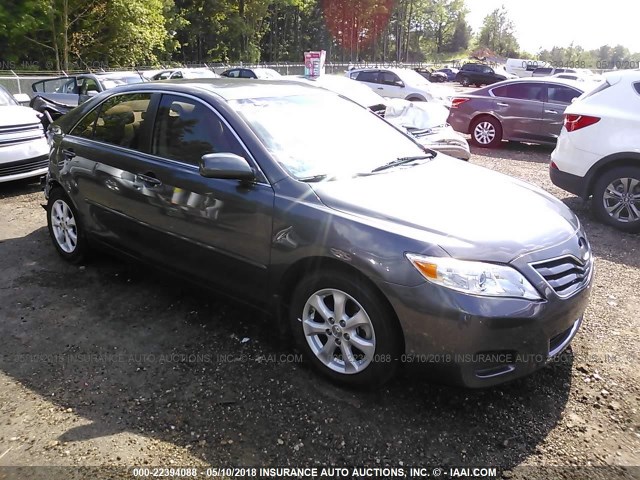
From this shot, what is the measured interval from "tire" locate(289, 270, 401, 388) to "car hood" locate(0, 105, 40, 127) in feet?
21.4

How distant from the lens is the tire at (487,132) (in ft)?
37.8

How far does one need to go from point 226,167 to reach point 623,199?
16.7 feet

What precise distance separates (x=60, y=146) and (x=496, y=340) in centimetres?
418

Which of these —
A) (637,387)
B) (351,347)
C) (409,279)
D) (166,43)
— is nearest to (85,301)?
(351,347)

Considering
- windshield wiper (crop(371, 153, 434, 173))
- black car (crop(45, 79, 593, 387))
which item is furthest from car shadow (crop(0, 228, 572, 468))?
windshield wiper (crop(371, 153, 434, 173))

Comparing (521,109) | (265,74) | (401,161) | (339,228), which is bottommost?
(339,228)

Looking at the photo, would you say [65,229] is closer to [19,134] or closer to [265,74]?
[19,134]

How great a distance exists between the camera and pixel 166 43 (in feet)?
127

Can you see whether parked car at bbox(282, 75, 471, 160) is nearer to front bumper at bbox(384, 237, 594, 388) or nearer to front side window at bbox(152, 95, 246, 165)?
front side window at bbox(152, 95, 246, 165)

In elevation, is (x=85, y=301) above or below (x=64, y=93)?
below

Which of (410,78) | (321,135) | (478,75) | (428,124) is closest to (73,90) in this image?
(428,124)

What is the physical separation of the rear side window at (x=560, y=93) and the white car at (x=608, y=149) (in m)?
4.81

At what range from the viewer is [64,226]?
15.9ft

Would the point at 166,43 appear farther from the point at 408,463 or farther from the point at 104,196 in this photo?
the point at 408,463
